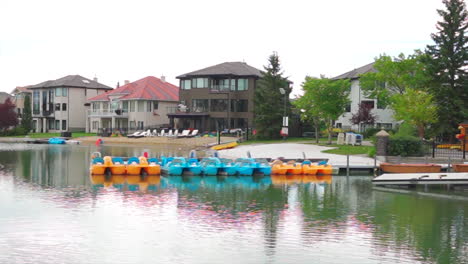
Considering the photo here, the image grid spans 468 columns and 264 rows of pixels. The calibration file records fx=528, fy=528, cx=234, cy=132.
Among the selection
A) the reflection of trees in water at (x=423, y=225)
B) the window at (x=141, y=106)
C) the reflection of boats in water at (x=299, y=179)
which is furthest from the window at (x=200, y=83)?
the reflection of trees in water at (x=423, y=225)

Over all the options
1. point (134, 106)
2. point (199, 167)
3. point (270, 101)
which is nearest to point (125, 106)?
point (134, 106)

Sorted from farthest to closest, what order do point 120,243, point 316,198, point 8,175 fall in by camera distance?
point 8,175
point 316,198
point 120,243

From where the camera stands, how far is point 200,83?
76625 millimetres

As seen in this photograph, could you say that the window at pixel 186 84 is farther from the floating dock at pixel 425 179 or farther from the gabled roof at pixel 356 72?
the floating dock at pixel 425 179

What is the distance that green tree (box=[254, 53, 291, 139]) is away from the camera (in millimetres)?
62094

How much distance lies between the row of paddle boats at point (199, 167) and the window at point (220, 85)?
40.0 metres

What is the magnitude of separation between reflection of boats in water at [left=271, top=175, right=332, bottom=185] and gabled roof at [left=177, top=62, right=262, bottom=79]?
39557 mm

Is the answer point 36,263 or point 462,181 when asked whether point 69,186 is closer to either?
point 36,263

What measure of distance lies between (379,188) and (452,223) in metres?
9.68

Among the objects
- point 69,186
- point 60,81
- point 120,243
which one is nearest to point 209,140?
point 69,186

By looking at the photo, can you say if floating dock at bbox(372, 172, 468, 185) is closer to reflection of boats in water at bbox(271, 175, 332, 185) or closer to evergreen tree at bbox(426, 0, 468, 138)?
reflection of boats in water at bbox(271, 175, 332, 185)

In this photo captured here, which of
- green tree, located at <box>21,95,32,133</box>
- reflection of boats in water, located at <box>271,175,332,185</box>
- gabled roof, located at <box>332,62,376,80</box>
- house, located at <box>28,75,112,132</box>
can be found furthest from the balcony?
reflection of boats in water, located at <box>271,175,332,185</box>

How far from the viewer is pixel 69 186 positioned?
94.3 feet

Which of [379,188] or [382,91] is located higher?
[382,91]
